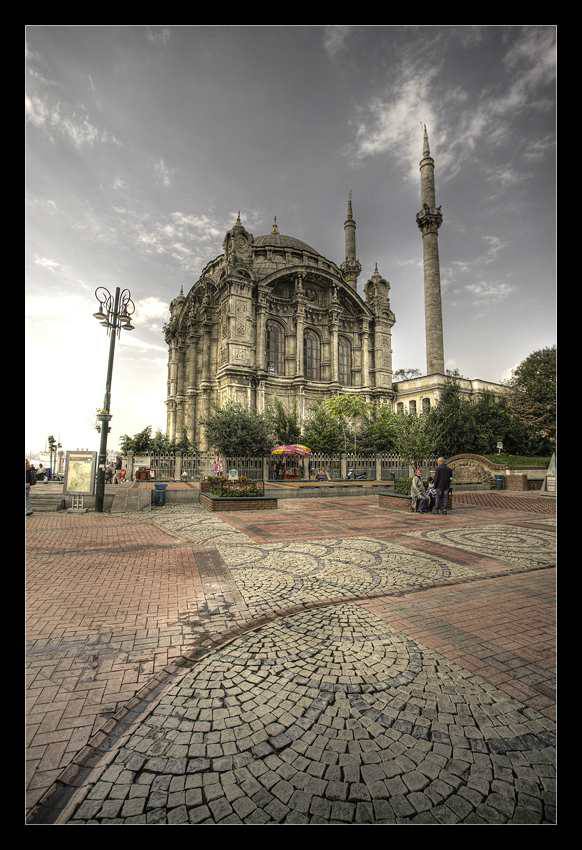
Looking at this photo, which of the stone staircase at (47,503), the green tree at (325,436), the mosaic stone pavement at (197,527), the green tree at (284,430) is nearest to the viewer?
the mosaic stone pavement at (197,527)

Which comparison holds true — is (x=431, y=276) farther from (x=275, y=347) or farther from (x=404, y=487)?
(x=404, y=487)

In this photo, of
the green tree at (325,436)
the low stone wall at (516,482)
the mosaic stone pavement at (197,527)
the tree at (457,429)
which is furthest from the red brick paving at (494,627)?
the tree at (457,429)

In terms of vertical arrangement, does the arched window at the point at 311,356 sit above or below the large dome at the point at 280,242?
below

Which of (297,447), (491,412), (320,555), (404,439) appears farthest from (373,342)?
(320,555)

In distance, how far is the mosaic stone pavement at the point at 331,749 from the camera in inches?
67.6

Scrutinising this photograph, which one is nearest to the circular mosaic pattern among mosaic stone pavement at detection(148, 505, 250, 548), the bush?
the bush

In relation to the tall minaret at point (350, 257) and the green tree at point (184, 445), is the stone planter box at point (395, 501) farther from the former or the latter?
the tall minaret at point (350, 257)

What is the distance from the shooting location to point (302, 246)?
1804 inches

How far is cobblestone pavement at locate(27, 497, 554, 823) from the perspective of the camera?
1.80 meters

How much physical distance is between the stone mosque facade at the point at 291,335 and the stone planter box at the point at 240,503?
20.0 metres

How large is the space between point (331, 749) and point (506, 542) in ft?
22.7

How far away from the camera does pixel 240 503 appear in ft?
43.0

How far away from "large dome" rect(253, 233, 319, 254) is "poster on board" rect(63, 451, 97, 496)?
35594 mm

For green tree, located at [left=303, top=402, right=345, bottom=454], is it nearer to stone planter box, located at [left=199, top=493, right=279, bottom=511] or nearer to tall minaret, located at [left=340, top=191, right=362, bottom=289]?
stone planter box, located at [left=199, top=493, right=279, bottom=511]
